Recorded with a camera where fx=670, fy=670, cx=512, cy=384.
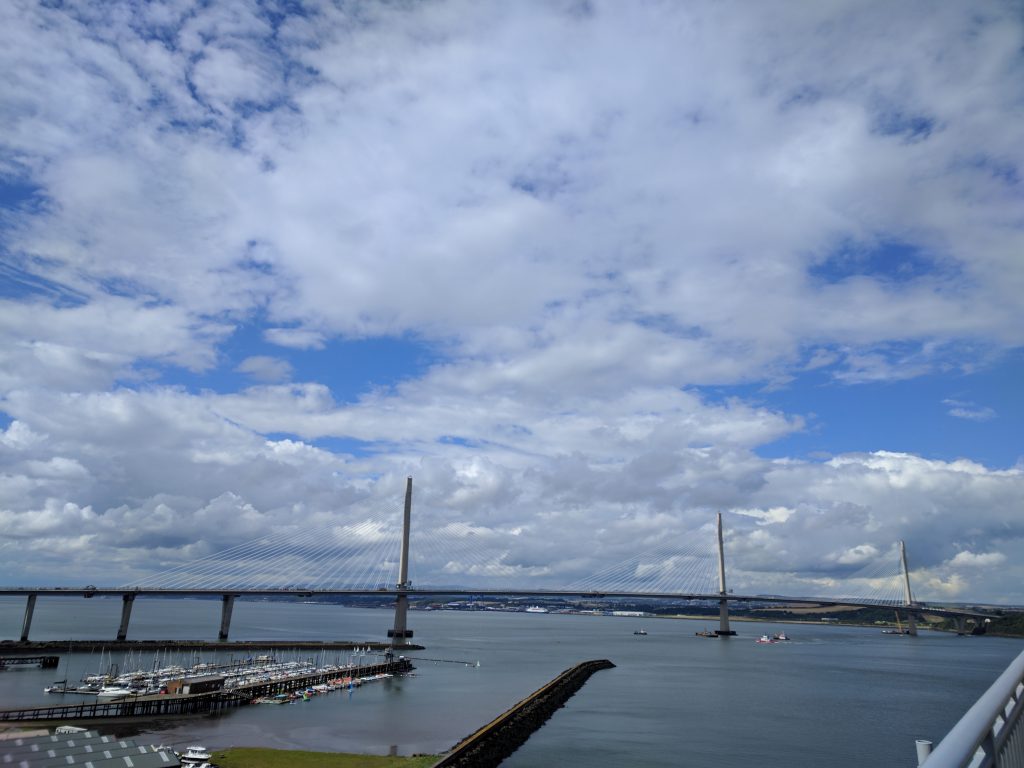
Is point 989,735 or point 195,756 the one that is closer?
point 989,735

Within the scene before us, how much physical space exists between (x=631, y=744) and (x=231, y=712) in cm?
1998

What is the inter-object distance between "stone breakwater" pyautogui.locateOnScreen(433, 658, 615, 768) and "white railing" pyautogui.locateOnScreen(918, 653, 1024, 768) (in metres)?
21.6

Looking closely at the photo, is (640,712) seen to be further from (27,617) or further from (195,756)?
(27,617)

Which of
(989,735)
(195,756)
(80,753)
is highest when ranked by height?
(989,735)

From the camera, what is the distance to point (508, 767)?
23328 mm

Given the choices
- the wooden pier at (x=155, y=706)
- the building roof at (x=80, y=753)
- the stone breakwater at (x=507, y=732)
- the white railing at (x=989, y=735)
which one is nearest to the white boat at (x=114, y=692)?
the wooden pier at (x=155, y=706)

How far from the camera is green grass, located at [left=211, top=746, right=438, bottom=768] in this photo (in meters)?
22.1

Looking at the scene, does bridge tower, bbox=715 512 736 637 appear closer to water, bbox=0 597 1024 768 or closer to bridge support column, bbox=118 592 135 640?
water, bbox=0 597 1024 768

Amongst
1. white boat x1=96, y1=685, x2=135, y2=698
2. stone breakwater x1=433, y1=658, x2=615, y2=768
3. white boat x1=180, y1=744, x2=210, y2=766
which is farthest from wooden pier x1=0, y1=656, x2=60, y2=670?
stone breakwater x1=433, y1=658, x2=615, y2=768

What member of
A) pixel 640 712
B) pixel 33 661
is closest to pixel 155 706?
pixel 640 712

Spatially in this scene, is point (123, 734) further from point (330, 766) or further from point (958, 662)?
point (958, 662)

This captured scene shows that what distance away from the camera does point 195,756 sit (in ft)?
72.5

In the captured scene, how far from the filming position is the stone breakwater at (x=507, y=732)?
2278 cm

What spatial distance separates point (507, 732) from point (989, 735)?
2852 cm
